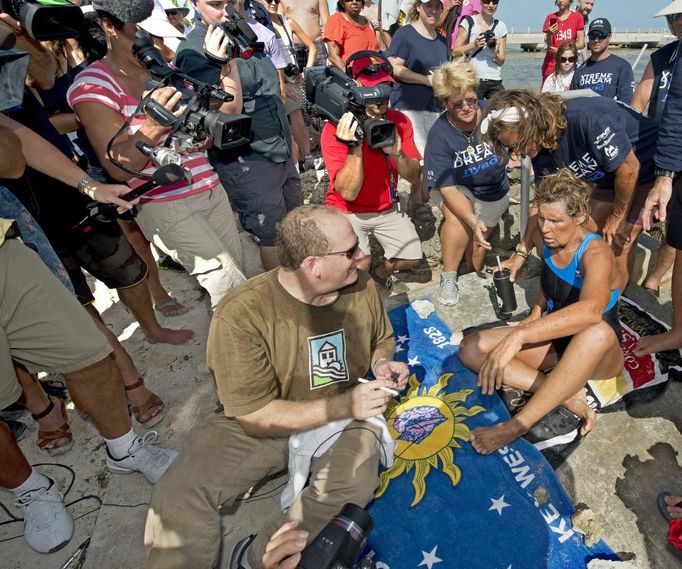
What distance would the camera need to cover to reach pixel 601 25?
4836 mm

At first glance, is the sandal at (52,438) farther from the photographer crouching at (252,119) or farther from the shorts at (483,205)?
the shorts at (483,205)

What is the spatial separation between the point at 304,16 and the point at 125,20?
4.11m

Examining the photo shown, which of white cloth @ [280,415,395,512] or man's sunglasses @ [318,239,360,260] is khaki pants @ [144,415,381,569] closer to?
white cloth @ [280,415,395,512]

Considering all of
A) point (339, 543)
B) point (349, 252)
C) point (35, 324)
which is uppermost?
point (349, 252)

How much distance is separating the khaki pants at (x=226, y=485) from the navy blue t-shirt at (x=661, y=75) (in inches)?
145

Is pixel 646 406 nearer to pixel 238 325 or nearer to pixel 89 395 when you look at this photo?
pixel 238 325

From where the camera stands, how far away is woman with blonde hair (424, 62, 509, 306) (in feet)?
10.9

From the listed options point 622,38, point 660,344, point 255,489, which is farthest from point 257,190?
point 622,38

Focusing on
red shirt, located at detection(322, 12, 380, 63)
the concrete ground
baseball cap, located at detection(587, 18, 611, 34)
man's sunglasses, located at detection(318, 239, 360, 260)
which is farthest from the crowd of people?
red shirt, located at detection(322, 12, 380, 63)

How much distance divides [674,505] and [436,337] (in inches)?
61.7

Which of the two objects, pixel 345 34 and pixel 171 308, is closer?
pixel 171 308

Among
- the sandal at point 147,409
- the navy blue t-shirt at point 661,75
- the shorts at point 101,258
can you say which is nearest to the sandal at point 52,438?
the sandal at point 147,409

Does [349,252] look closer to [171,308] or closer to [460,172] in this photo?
[460,172]

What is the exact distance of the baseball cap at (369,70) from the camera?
10.9ft
